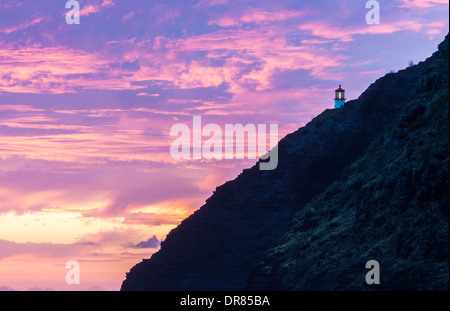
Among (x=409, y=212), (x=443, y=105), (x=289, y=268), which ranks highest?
(x=443, y=105)

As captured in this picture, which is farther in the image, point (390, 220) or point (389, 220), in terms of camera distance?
point (389, 220)

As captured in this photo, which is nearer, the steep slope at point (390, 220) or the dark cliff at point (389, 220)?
the steep slope at point (390, 220)

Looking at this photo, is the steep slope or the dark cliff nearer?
the steep slope

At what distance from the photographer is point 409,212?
124 m

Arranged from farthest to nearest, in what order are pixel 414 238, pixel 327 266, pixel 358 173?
pixel 358 173 → pixel 327 266 → pixel 414 238
